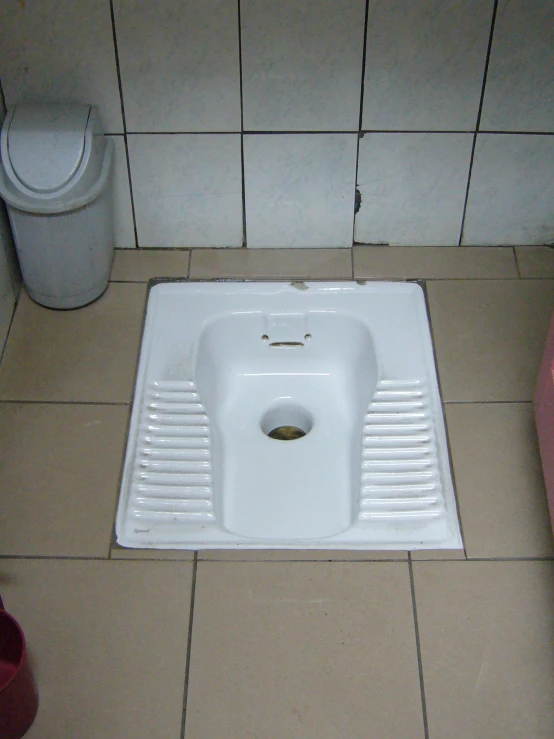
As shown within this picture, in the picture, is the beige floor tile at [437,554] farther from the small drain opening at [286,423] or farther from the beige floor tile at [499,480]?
the small drain opening at [286,423]

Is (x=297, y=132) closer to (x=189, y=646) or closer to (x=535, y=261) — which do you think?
(x=535, y=261)

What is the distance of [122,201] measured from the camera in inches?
74.1

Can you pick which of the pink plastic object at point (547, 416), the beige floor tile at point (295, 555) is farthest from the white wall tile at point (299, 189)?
the beige floor tile at point (295, 555)

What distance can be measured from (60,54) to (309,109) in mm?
469

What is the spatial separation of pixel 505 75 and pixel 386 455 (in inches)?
29.4

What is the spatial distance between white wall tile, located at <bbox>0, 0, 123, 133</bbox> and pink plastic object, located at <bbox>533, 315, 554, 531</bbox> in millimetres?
916

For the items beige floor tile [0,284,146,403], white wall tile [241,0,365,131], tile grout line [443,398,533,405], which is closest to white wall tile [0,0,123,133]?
white wall tile [241,0,365,131]

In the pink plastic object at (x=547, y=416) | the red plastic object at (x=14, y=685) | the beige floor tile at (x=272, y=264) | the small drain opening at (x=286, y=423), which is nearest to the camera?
the red plastic object at (x=14, y=685)

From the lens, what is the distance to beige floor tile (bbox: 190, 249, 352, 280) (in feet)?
6.18

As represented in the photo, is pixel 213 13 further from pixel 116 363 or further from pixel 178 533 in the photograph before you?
pixel 178 533

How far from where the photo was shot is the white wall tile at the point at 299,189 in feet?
5.88

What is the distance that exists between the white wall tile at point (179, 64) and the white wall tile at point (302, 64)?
0.10ft

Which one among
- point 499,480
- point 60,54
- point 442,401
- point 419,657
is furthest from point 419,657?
point 60,54

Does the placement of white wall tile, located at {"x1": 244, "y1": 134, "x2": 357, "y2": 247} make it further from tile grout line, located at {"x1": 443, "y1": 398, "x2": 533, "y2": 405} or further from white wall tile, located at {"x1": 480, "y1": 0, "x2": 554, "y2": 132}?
A: tile grout line, located at {"x1": 443, "y1": 398, "x2": 533, "y2": 405}
